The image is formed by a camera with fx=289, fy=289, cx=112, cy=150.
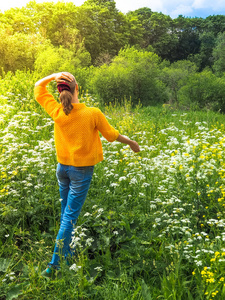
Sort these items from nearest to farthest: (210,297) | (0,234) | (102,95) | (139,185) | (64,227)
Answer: (210,297), (64,227), (0,234), (139,185), (102,95)

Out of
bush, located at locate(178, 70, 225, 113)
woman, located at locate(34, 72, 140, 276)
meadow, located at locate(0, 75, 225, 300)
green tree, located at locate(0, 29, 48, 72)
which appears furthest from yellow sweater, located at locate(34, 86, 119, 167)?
green tree, located at locate(0, 29, 48, 72)

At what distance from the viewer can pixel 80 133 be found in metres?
2.61

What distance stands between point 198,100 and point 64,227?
15.1 meters

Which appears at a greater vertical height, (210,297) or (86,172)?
(86,172)

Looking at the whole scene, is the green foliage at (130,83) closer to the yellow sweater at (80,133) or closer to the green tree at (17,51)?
the green tree at (17,51)

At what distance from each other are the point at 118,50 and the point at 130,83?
27256 mm

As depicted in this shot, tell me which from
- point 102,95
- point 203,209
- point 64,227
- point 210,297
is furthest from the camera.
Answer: point 102,95

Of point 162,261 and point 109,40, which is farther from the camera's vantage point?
point 109,40

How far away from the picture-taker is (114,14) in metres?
44.7

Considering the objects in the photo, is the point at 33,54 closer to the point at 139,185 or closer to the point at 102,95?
the point at 102,95

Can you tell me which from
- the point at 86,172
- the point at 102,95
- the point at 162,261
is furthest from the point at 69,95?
the point at 102,95

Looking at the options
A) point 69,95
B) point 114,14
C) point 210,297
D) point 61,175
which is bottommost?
point 210,297

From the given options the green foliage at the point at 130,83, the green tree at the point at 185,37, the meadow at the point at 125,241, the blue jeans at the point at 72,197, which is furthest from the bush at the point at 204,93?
the green tree at the point at 185,37

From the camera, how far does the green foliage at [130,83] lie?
16.0 meters
